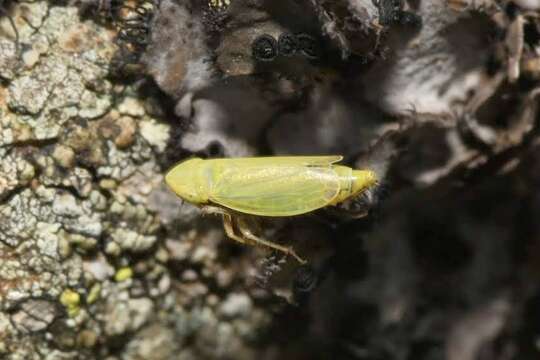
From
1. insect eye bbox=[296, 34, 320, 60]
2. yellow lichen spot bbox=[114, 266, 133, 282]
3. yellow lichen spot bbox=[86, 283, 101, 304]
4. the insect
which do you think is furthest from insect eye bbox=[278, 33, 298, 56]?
yellow lichen spot bbox=[86, 283, 101, 304]

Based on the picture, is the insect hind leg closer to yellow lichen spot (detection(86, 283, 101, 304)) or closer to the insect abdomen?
the insect abdomen

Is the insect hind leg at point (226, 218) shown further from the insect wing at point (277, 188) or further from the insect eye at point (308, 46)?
the insect eye at point (308, 46)

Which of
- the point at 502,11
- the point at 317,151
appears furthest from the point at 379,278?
the point at 502,11

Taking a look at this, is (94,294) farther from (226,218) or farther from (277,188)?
(277,188)

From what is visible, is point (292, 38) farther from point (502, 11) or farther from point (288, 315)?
point (288, 315)

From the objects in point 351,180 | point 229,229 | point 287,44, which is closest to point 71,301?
point 229,229

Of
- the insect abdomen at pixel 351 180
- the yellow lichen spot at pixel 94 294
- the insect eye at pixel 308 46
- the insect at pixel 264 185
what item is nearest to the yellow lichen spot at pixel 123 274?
the yellow lichen spot at pixel 94 294
